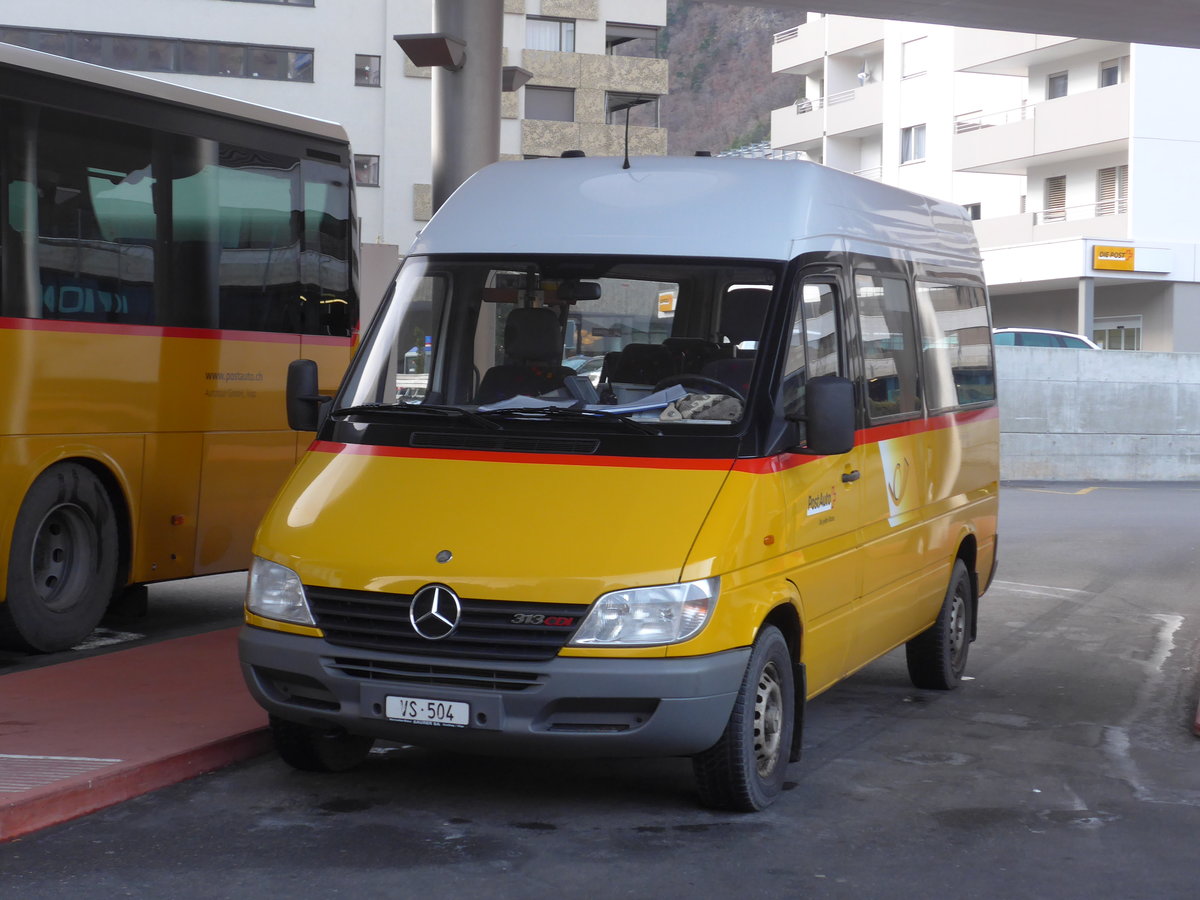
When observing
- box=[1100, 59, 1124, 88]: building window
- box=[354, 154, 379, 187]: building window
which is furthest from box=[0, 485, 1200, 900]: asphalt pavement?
box=[354, 154, 379, 187]: building window

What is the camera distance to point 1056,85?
4775 cm

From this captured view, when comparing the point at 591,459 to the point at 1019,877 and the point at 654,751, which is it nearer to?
the point at 654,751

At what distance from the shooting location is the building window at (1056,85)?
47.4 metres

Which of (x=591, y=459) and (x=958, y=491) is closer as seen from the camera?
(x=591, y=459)

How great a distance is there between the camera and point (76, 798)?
6.39 m

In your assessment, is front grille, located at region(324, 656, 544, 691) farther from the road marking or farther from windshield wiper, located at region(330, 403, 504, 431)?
the road marking

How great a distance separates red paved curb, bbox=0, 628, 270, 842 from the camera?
6.41m

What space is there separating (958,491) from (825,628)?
2612 mm

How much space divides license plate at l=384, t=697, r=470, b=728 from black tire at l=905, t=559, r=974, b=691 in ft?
13.0

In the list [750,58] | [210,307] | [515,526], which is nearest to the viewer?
[515,526]

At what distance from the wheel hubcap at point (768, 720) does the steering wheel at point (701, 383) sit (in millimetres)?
1096

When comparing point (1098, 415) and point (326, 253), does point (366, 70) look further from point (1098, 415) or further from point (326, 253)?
point (326, 253)

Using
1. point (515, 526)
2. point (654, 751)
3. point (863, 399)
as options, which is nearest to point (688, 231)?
point (863, 399)

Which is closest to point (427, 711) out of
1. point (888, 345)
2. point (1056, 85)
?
point (888, 345)
